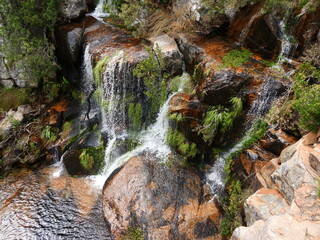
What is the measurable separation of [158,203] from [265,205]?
10.6 feet

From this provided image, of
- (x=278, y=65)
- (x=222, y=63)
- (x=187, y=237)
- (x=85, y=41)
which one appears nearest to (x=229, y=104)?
(x=222, y=63)

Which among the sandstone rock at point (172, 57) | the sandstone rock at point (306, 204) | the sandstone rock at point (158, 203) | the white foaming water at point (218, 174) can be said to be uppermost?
the sandstone rock at point (172, 57)

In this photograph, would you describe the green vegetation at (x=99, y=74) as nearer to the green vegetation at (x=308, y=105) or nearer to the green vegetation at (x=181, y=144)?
the green vegetation at (x=181, y=144)

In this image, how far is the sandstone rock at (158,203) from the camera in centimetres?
646

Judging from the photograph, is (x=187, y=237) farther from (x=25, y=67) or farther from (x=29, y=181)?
(x=25, y=67)

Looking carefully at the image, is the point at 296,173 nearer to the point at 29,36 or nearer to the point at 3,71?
the point at 29,36

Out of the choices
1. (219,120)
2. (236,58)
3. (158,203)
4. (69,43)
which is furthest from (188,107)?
(69,43)

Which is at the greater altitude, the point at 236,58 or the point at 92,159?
the point at 236,58

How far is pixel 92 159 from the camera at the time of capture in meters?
8.95

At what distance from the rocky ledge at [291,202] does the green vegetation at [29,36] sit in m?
9.15

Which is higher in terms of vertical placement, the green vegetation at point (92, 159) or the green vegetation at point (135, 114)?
the green vegetation at point (135, 114)

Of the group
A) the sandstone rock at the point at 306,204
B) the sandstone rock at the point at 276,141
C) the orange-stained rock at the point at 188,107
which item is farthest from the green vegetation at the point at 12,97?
the sandstone rock at the point at 306,204

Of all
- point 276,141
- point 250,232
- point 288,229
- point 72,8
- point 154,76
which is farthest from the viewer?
point 72,8

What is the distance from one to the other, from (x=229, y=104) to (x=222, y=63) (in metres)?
1.48
